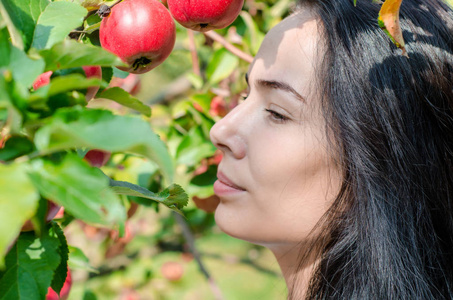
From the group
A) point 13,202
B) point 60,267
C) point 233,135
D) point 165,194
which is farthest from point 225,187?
point 13,202

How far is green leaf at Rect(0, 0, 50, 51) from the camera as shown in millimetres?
486

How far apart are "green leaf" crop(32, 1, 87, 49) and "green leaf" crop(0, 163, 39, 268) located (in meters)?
0.22

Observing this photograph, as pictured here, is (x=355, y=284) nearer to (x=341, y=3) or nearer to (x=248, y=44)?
(x=341, y=3)

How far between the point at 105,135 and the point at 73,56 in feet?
0.42

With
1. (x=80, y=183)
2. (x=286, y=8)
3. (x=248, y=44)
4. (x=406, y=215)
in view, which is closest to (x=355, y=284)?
(x=406, y=215)

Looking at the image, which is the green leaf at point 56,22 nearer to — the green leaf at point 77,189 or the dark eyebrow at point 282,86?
the green leaf at point 77,189

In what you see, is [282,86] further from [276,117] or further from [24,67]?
[24,67]

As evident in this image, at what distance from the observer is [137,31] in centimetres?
65

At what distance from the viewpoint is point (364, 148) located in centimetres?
94

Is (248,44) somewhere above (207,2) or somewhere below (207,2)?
below

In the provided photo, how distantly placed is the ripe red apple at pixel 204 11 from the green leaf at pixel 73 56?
225 millimetres

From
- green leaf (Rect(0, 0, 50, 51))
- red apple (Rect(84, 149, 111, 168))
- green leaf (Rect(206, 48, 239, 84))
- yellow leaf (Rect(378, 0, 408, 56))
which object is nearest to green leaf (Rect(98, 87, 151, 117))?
green leaf (Rect(0, 0, 50, 51))

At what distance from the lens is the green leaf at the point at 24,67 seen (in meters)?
0.43

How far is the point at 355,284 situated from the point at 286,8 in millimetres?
982
